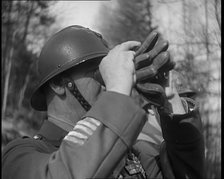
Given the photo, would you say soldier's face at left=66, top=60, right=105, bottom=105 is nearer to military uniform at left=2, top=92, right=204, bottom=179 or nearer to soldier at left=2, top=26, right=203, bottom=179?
soldier at left=2, top=26, right=203, bottom=179

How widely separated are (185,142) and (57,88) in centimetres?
78

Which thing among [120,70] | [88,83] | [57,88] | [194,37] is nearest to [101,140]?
[120,70]

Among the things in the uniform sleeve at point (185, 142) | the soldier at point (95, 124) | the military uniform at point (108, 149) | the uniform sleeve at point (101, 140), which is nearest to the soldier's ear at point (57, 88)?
the soldier at point (95, 124)

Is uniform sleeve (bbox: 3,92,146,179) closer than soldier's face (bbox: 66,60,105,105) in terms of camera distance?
Yes

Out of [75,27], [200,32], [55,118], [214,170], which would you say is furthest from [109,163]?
[75,27]

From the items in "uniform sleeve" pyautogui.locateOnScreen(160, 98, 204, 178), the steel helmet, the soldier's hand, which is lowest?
"uniform sleeve" pyautogui.locateOnScreen(160, 98, 204, 178)

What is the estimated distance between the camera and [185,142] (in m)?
2.13

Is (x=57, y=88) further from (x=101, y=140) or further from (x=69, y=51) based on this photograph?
(x=101, y=140)

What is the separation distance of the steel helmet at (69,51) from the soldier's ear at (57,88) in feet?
0.12

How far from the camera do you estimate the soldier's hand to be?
5.28ft

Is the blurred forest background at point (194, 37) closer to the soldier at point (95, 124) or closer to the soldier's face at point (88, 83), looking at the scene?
the soldier at point (95, 124)

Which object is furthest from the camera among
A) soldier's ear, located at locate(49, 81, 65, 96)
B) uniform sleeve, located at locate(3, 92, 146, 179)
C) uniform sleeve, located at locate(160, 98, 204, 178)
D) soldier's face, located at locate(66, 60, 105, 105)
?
soldier's ear, located at locate(49, 81, 65, 96)

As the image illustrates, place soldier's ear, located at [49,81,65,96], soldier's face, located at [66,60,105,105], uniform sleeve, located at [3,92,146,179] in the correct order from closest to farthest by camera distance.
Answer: uniform sleeve, located at [3,92,146,179], soldier's face, located at [66,60,105,105], soldier's ear, located at [49,81,65,96]

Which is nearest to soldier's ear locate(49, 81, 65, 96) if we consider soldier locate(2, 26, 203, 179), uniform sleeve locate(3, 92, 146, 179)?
soldier locate(2, 26, 203, 179)
